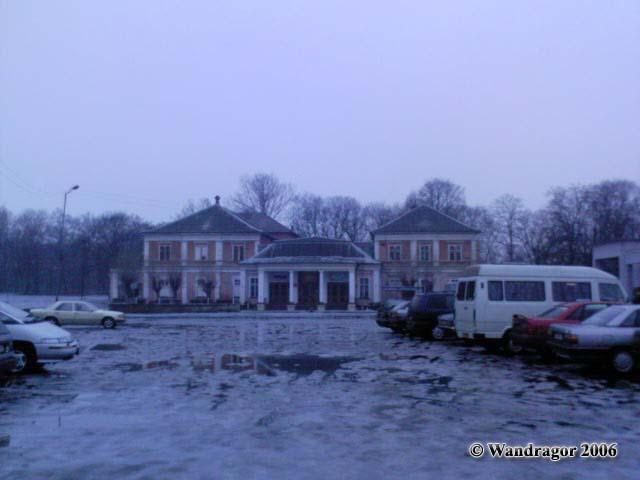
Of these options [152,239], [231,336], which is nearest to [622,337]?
[231,336]

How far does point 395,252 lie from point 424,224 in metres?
4.41

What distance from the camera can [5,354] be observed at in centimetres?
1169

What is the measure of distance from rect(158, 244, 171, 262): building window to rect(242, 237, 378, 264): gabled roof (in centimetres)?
1229

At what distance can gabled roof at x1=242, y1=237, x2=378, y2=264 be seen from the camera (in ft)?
206

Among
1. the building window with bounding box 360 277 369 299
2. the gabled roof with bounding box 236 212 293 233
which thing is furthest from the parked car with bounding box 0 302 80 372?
the gabled roof with bounding box 236 212 293 233

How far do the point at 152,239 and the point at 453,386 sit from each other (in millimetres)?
63504

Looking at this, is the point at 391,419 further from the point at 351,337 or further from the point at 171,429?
the point at 351,337

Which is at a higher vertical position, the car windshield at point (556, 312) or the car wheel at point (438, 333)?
the car windshield at point (556, 312)

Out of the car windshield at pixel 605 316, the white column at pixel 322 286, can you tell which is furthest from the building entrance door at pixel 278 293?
the car windshield at pixel 605 316

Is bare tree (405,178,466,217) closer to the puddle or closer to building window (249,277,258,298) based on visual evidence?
building window (249,277,258,298)

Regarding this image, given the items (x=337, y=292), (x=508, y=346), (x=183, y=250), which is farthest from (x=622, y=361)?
(x=183, y=250)

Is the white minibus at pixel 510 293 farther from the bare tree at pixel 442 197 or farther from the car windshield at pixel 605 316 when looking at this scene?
the bare tree at pixel 442 197

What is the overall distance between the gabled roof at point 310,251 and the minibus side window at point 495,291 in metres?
42.3

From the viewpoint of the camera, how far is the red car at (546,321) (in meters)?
16.5
